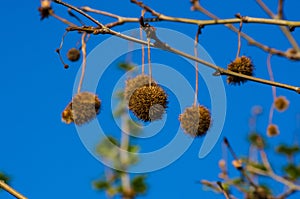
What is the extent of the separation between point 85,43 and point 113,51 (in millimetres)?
503

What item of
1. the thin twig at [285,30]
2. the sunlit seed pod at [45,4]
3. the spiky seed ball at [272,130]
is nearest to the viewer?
the thin twig at [285,30]

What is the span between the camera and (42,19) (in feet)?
7.34

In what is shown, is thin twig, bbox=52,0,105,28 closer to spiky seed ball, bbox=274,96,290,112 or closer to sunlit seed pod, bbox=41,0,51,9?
sunlit seed pod, bbox=41,0,51,9

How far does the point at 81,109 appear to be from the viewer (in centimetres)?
257

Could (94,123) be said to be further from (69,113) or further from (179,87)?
(179,87)

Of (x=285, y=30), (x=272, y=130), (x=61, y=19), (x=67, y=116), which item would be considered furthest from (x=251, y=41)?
(x=67, y=116)

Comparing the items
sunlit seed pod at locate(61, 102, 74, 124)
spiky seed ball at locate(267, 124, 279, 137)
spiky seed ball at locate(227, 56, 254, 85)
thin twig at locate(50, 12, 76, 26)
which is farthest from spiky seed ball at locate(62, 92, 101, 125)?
spiky seed ball at locate(267, 124, 279, 137)

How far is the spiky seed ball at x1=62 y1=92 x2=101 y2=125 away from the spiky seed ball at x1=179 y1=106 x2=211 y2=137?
377 mm

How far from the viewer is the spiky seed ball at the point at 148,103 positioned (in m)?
2.53

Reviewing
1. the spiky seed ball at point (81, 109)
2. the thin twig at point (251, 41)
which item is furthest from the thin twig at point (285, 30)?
the spiky seed ball at point (81, 109)

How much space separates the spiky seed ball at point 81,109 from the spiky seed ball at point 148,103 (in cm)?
16

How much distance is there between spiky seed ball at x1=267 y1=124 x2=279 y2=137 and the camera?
240cm

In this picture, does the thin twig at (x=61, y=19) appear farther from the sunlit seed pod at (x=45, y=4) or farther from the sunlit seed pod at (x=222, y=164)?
the sunlit seed pod at (x=222, y=164)

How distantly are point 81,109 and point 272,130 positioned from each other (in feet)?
2.57
